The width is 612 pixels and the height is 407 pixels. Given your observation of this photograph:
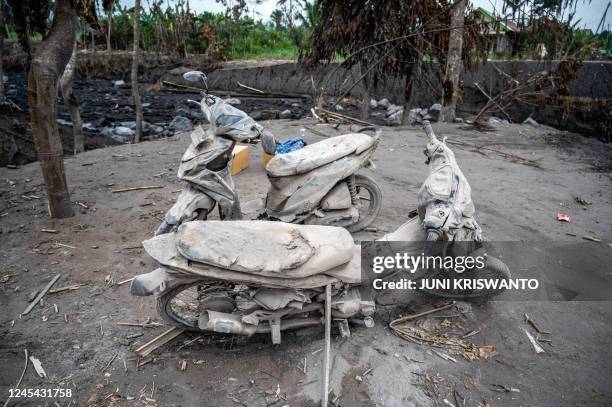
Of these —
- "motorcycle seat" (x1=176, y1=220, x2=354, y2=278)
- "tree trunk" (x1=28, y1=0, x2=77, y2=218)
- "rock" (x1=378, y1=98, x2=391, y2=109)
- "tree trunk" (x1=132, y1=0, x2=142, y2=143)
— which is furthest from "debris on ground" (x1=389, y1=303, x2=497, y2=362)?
"rock" (x1=378, y1=98, x2=391, y2=109)

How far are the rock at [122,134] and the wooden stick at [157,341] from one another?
823 centimetres

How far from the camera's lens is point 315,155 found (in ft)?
12.4

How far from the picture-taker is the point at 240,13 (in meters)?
23.3

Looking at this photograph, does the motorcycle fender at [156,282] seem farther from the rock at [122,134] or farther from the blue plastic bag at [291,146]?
the rock at [122,134]

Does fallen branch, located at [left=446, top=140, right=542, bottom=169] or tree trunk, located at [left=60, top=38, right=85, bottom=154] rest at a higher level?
tree trunk, located at [left=60, top=38, right=85, bottom=154]

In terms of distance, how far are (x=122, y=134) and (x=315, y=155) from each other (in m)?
8.11

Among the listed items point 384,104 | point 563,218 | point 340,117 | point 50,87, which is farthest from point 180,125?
point 563,218

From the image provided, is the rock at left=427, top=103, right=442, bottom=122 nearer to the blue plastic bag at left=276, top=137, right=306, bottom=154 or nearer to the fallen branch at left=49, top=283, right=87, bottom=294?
the blue plastic bag at left=276, top=137, right=306, bottom=154

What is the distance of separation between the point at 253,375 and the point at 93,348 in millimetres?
1138

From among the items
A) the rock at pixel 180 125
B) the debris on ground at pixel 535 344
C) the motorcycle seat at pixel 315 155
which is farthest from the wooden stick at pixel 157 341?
the rock at pixel 180 125

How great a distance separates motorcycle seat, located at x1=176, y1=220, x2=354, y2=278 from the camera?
2150mm

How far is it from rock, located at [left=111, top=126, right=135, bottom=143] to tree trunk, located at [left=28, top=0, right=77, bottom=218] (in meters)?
5.77

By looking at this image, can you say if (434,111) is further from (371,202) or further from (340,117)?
(371,202)

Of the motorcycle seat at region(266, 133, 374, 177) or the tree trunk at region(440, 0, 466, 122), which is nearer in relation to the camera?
the motorcycle seat at region(266, 133, 374, 177)
